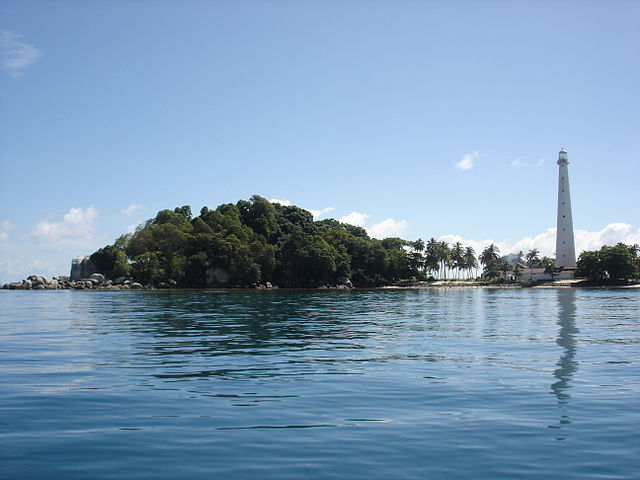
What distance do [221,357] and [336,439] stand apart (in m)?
10.8

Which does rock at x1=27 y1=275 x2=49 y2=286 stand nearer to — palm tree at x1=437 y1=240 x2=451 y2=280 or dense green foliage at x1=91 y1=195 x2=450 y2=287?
dense green foliage at x1=91 y1=195 x2=450 y2=287

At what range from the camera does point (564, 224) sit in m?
154

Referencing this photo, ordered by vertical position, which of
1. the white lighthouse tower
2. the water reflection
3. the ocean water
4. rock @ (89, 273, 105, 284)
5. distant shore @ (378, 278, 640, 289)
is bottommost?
distant shore @ (378, 278, 640, 289)

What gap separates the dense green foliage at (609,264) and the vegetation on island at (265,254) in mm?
237

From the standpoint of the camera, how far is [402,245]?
17050 cm

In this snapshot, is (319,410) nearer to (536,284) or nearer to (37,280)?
(37,280)

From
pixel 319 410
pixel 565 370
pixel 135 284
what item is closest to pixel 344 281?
pixel 135 284

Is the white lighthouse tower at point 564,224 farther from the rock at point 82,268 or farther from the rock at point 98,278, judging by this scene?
the rock at point 82,268

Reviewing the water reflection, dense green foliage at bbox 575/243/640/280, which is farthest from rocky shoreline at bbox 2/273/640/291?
the water reflection

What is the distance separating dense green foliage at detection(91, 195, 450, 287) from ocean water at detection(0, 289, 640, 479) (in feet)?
325

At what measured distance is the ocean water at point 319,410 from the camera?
852cm

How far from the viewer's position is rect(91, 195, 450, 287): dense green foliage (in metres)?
122

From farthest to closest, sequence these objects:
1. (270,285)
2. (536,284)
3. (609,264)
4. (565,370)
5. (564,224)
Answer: (536,284), (564,224), (609,264), (270,285), (565,370)

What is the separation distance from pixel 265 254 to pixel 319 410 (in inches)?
4696
